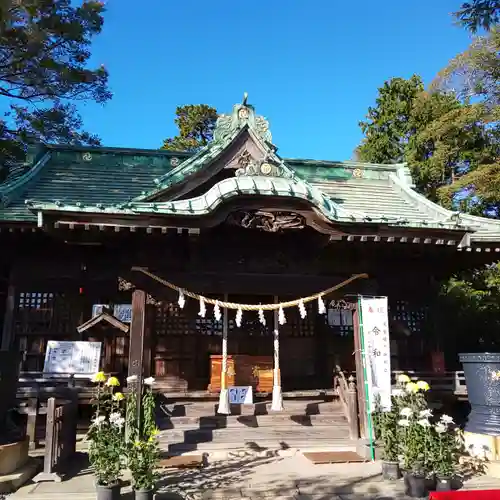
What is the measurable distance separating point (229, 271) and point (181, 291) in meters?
1.19

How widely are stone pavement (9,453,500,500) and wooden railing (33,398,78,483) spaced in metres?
0.25

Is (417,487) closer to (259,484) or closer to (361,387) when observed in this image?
Result: (259,484)

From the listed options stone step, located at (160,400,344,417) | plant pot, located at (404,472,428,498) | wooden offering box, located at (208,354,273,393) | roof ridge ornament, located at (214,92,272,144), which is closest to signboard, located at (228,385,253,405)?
stone step, located at (160,400,344,417)

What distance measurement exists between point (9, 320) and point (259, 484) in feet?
24.8

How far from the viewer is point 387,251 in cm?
1010

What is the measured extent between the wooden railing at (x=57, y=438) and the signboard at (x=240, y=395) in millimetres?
3558

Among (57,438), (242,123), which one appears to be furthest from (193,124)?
(57,438)

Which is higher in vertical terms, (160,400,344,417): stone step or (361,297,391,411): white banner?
(361,297,391,411): white banner

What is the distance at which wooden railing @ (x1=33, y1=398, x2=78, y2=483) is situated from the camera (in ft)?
24.3

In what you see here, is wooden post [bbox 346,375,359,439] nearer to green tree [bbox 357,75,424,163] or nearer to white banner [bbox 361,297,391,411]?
white banner [bbox 361,297,391,411]

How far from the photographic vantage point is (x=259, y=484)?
7.05m

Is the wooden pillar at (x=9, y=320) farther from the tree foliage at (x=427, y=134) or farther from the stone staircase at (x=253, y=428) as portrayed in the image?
the tree foliage at (x=427, y=134)

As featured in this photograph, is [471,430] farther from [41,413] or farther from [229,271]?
[41,413]

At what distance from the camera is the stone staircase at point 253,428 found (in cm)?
921
